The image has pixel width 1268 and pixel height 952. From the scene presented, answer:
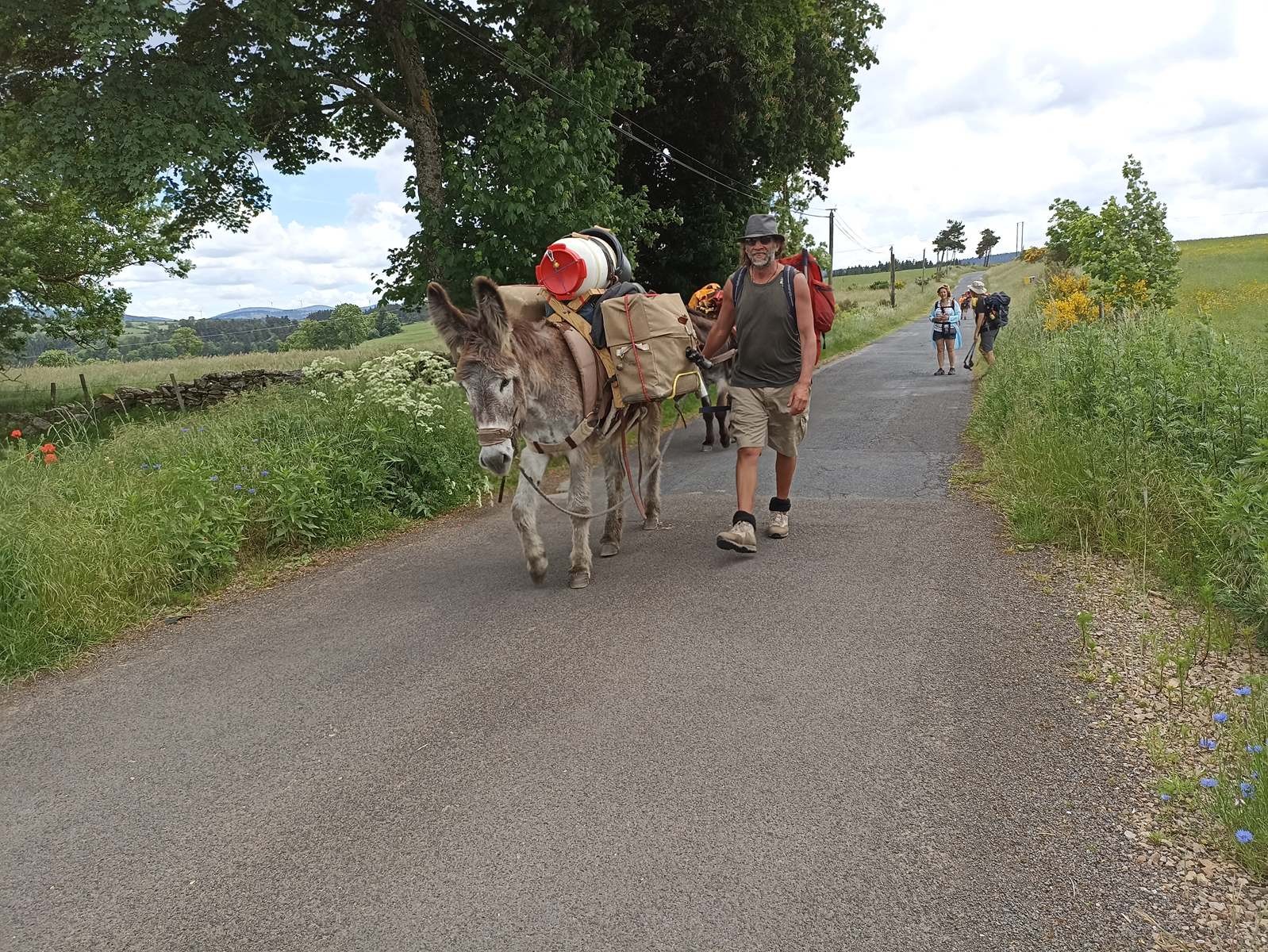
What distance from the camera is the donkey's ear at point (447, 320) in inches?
186

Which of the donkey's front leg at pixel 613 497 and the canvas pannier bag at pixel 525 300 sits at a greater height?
the canvas pannier bag at pixel 525 300

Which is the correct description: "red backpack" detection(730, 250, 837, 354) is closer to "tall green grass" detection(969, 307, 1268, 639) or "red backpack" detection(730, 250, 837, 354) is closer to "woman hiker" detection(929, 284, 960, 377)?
"tall green grass" detection(969, 307, 1268, 639)

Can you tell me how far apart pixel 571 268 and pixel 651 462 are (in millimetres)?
2109

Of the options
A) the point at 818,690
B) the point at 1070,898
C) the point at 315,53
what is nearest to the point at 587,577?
the point at 818,690

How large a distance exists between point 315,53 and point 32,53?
14.5 feet

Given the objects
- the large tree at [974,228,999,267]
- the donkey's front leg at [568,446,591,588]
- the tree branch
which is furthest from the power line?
the large tree at [974,228,999,267]

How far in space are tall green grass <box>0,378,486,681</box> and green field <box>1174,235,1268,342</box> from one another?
8.64 m

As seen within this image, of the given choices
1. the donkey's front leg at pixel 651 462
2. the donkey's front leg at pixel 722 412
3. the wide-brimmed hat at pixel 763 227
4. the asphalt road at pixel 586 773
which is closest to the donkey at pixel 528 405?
the donkey's front leg at pixel 651 462

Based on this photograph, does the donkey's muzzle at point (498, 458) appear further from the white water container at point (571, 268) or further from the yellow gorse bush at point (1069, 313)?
the yellow gorse bush at point (1069, 313)

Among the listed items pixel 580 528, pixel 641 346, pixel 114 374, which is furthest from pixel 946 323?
pixel 114 374

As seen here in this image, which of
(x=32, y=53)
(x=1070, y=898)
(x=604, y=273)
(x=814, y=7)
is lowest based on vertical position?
(x=1070, y=898)

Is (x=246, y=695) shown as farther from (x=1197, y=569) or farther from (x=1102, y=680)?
(x=1197, y=569)

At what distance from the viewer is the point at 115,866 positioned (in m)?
2.91

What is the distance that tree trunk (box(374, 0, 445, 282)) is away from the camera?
14523 millimetres
